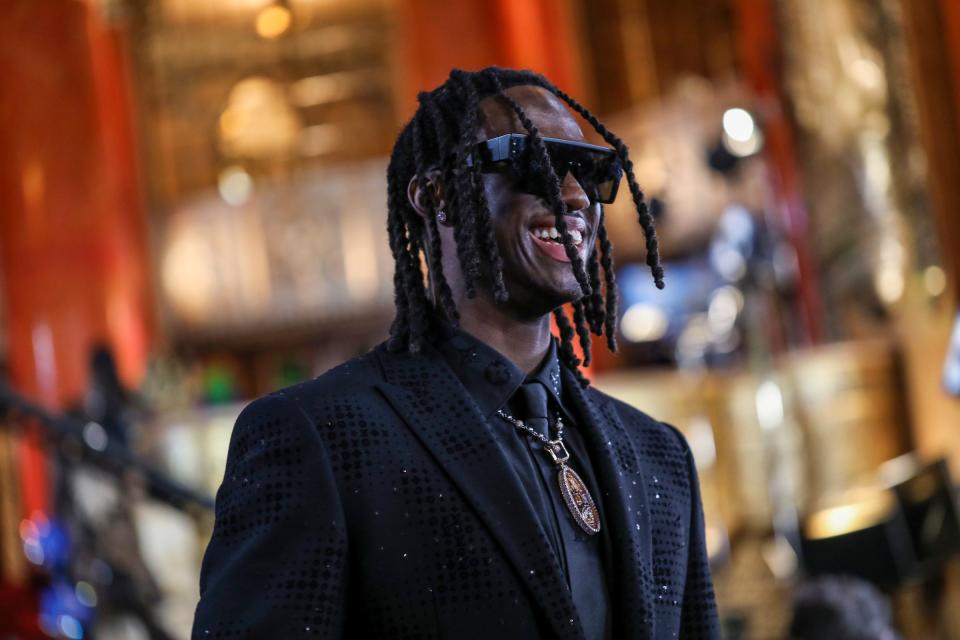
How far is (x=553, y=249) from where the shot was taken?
1.56 metres

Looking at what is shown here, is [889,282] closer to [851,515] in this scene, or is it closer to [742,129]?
[742,129]

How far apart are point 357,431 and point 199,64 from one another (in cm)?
1272

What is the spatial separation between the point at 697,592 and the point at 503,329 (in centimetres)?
41

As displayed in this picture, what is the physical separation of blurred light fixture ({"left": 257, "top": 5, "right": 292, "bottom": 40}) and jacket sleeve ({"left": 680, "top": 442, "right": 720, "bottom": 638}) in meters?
12.6

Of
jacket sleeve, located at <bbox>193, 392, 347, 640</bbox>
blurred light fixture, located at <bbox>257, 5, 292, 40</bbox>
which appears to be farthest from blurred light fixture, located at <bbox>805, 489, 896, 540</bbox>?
blurred light fixture, located at <bbox>257, 5, 292, 40</bbox>

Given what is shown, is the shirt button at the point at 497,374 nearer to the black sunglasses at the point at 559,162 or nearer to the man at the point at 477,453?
the man at the point at 477,453

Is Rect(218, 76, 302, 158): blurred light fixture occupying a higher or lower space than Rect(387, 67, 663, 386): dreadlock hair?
higher

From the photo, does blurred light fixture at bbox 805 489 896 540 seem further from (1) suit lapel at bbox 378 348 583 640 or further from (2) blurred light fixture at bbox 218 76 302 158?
(2) blurred light fixture at bbox 218 76 302 158

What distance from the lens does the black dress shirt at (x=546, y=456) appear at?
1466 millimetres

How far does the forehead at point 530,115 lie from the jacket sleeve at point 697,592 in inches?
19.1

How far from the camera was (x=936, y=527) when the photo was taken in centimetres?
558

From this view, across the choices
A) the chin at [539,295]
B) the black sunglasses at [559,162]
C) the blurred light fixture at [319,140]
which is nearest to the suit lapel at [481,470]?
the chin at [539,295]

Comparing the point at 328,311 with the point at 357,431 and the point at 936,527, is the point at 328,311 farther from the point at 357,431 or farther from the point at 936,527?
the point at 357,431

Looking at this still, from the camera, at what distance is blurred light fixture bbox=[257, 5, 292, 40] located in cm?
1360
